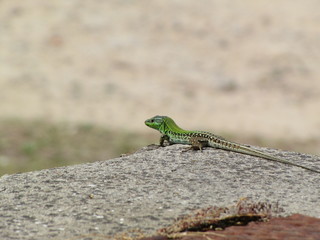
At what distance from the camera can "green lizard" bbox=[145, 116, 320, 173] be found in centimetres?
625

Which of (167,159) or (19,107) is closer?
(167,159)

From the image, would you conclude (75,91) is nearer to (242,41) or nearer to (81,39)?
(81,39)

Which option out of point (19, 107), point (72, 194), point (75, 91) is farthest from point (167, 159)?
point (75, 91)

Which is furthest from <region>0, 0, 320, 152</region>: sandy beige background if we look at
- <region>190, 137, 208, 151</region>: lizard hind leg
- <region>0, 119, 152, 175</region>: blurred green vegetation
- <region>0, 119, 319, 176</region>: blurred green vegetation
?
<region>190, 137, 208, 151</region>: lizard hind leg

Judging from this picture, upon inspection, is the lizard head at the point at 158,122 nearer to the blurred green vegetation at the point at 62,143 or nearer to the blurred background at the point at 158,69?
the blurred green vegetation at the point at 62,143

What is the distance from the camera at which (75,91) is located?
83.1 ft

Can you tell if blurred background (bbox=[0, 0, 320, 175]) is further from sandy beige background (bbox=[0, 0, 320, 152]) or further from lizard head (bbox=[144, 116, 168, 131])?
lizard head (bbox=[144, 116, 168, 131])

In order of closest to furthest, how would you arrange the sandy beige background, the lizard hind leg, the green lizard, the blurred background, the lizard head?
the green lizard
the lizard hind leg
the lizard head
the blurred background
the sandy beige background

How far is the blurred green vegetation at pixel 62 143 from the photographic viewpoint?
17719 millimetres

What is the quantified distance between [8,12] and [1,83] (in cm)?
482

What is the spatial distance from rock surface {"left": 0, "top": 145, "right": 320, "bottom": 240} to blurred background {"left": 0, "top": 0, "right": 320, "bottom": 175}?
14.0 meters

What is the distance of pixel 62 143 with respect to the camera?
19.4 m

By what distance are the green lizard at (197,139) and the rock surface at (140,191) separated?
0.27 feet

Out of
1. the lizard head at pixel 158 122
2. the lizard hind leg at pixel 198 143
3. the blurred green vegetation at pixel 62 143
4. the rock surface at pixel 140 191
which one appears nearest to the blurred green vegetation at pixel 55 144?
the blurred green vegetation at pixel 62 143
